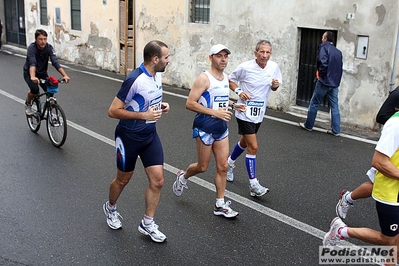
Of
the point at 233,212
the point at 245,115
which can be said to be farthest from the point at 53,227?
the point at 245,115

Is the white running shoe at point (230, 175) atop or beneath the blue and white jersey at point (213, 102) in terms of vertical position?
beneath

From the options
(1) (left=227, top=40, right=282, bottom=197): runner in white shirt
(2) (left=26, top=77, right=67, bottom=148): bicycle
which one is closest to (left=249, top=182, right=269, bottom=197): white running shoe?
(1) (left=227, top=40, right=282, bottom=197): runner in white shirt

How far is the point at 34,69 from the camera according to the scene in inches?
323

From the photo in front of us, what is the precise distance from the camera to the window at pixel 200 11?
1330cm

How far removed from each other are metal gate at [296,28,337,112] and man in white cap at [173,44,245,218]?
5.71m

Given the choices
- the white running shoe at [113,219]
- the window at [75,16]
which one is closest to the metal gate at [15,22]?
the window at [75,16]

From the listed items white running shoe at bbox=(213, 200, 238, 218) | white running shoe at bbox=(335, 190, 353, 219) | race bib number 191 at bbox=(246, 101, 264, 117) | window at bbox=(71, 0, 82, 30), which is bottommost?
white running shoe at bbox=(213, 200, 238, 218)

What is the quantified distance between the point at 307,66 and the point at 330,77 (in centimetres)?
168

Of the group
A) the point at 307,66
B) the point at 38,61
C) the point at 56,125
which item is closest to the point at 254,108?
the point at 56,125

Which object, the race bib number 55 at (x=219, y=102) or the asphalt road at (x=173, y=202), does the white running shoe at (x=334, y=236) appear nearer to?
the asphalt road at (x=173, y=202)

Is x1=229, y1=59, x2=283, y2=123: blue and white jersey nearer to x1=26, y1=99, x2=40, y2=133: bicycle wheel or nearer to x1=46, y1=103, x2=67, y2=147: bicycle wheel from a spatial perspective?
x1=46, y1=103, x2=67, y2=147: bicycle wheel

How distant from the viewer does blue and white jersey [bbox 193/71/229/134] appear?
5.31m

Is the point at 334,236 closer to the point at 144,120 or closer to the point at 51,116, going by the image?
the point at 144,120

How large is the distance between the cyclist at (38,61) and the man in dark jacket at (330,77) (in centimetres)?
450
